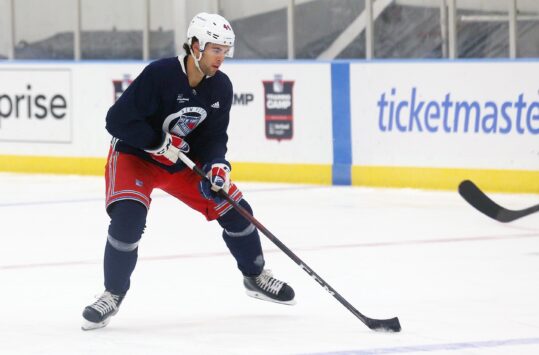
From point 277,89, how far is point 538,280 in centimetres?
504

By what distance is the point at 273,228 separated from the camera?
8266 mm

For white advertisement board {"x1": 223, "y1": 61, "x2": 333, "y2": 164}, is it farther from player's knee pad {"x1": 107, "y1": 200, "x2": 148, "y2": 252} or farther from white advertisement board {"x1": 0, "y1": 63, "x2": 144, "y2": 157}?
player's knee pad {"x1": 107, "y1": 200, "x2": 148, "y2": 252}

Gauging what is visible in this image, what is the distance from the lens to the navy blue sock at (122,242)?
5.07 m

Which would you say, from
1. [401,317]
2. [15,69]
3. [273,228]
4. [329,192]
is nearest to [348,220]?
[273,228]

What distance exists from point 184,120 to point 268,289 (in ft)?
2.41

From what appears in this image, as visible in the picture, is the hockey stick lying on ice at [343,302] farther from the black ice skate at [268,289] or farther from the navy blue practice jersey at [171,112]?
the black ice skate at [268,289]

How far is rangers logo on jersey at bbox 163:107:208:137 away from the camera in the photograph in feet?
17.1

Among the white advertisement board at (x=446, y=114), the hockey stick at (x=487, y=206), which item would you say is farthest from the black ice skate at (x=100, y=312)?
the white advertisement board at (x=446, y=114)

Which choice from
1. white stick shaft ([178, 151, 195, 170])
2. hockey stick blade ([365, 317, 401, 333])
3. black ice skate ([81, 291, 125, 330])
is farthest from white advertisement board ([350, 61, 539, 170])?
black ice skate ([81, 291, 125, 330])

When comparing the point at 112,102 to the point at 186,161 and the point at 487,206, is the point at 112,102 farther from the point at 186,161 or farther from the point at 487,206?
the point at 186,161

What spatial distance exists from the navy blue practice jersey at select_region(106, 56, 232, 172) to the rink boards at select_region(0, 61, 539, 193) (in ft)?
15.4

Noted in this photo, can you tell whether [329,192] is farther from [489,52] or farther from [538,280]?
[538,280]

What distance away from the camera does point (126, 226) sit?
16.6ft

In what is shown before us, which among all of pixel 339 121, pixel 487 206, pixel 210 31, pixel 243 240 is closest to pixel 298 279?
pixel 243 240
